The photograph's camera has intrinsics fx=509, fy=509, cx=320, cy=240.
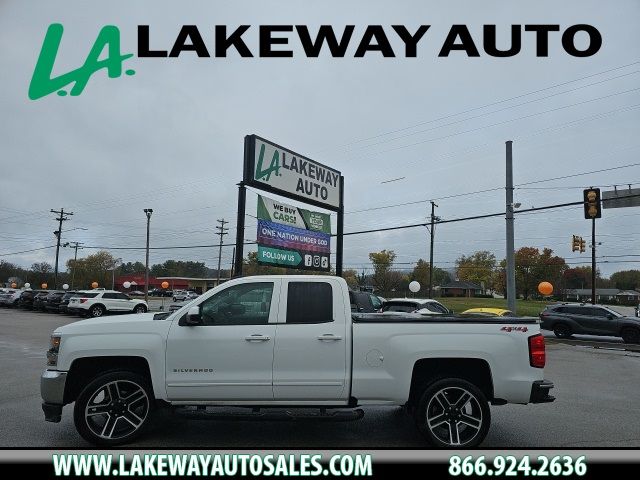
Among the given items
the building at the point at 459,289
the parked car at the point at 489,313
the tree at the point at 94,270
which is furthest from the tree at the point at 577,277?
the parked car at the point at 489,313

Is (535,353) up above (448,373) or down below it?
above

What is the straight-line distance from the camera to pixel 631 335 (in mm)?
19797

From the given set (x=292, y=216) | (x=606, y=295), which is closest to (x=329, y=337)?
(x=292, y=216)

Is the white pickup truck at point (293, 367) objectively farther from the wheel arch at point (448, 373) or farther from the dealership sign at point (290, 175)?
the dealership sign at point (290, 175)

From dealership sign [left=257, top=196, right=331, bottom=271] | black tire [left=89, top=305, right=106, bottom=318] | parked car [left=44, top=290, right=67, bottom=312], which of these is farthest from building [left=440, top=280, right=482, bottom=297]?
dealership sign [left=257, top=196, right=331, bottom=271]

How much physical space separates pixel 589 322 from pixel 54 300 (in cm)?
2901

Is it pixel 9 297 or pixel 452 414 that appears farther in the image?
pixel 9 297

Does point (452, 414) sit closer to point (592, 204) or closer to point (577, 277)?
point (592, 204)

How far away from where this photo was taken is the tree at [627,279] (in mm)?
137000

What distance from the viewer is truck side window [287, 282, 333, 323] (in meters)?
5.59

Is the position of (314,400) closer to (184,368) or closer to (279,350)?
(279,350)

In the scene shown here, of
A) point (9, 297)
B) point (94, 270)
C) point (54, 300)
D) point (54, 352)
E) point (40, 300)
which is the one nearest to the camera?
point (54, 352)

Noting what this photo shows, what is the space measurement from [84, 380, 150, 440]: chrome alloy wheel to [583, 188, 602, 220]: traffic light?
19067 mm

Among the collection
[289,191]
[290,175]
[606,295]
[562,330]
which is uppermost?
[290,175]
